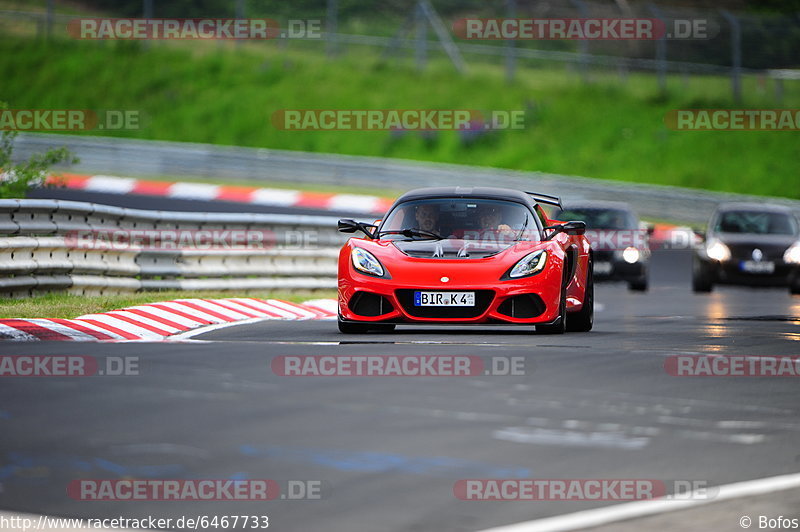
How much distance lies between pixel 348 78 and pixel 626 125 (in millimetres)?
9224

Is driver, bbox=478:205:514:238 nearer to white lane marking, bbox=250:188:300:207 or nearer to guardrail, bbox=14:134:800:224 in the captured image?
white lane marking, bbox=250:188:300:207

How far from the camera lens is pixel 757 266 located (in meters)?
23.3

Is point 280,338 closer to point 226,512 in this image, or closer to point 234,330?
point 234,330

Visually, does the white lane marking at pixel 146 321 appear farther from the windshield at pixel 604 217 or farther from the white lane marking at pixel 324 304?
the windshield at pixel 604 217

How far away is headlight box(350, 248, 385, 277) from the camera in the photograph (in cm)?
1272

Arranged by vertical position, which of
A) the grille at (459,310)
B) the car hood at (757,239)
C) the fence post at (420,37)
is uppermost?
the fence post at (420,37)

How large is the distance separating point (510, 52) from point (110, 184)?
48.4 ft

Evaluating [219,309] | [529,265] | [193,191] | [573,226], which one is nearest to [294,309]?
[219,309]

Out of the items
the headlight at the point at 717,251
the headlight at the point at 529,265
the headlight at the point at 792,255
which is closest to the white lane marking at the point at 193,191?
the headlight at the point at 717,251

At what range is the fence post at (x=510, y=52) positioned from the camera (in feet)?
131

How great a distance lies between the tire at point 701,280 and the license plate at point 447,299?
39.1 feet

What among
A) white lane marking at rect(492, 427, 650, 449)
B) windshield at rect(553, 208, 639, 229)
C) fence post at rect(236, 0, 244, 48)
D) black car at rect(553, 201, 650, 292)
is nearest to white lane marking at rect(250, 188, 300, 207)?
windshield at rect(553, 208, 639, 229)

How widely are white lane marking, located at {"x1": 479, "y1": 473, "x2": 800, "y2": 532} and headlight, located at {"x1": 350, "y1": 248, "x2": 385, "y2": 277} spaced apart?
637 centimetres

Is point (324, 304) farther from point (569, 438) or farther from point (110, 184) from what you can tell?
point (110, 184)
